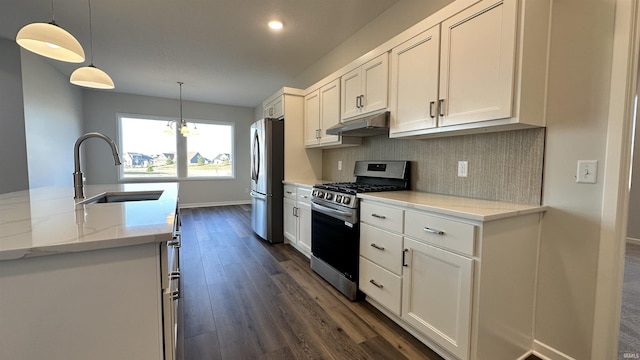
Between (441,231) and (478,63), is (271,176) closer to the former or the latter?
(441,231)

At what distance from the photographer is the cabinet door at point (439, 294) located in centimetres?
140

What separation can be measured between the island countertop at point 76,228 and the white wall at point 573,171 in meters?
1.95

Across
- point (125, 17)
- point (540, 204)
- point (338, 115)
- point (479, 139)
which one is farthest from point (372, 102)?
point (125, 17)

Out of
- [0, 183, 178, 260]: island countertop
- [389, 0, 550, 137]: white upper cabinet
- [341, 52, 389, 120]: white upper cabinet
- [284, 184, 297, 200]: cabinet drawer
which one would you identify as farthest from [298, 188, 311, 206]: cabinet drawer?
[0, 183, 178, 260]: island countertop

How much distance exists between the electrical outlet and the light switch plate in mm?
618

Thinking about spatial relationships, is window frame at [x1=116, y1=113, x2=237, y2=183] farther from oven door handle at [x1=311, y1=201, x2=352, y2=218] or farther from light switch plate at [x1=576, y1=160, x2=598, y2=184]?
light switch plate at [x1=576, y1=160, x2=598, y2=184]

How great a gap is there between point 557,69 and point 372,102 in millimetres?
1254

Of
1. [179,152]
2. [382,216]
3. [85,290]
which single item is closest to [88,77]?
[85,290]

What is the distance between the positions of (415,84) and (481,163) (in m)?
0.73

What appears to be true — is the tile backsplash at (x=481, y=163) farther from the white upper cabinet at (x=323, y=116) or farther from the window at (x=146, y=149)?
the window at (x=146, y=149)

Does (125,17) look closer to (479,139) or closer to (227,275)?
(227,275)

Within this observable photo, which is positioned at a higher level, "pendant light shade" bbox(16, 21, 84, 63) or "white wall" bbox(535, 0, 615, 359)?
"pendant light shade" bbox(16, 21, 84, 63)

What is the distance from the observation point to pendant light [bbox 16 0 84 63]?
4.80 feet

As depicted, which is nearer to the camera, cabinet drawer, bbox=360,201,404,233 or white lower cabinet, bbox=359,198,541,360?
white lower cabinet, bbox=359,198,541,360
